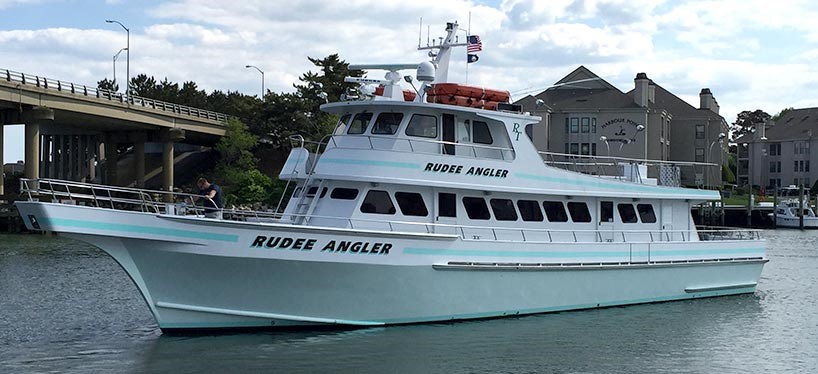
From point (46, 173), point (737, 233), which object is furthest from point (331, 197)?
point (46, 173)

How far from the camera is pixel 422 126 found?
19844mm

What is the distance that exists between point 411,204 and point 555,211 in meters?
3.95

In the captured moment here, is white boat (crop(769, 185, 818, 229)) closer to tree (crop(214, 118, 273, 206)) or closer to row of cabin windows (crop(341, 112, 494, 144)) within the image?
tree (crop(214, 118, 273, 206))

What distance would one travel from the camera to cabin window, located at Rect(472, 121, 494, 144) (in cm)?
2052

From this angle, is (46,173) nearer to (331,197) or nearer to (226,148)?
(226,148)

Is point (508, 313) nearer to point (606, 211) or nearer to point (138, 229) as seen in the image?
point (606, 211)

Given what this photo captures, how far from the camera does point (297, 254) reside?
17.3m

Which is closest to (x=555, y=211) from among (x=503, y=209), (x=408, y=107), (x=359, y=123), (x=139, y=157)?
(x=503, y=209)

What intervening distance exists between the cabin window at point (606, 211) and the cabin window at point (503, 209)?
2.79 m

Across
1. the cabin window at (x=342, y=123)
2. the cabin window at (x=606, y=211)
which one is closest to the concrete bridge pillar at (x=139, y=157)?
the cabin window at (x=342, y=123)

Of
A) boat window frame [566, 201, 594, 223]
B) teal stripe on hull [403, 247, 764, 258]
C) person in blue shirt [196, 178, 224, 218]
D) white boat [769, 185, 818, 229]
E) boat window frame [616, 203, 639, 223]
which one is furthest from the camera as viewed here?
white boat [769, 185, 818, 229]

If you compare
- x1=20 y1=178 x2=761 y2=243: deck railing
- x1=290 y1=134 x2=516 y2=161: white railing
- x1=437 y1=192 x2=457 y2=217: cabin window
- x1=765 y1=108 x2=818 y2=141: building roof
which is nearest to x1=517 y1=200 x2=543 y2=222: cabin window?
x1=20 y1=178 x2=761 y2=243: deck railing

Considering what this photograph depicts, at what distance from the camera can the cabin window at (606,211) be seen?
22578mm

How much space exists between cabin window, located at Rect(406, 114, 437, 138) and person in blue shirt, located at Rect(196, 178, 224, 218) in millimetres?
4011
